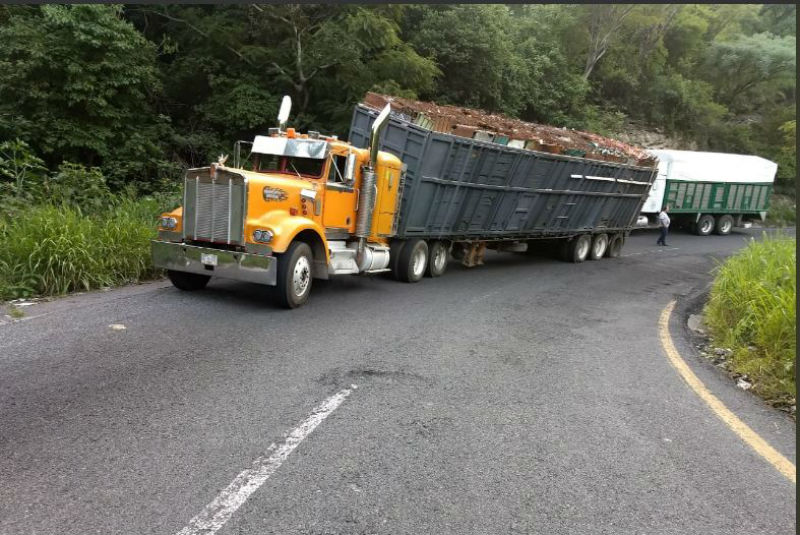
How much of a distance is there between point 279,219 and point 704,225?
1063 inches

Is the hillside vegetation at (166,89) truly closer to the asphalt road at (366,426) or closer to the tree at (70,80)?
the tree at (70,80)

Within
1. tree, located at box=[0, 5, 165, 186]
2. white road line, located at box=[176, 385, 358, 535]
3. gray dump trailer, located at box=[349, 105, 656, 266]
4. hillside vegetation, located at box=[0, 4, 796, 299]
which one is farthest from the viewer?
tree, located at box=[0, 5, 165, 186]

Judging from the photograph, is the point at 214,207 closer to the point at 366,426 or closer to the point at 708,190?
the point at 366,426

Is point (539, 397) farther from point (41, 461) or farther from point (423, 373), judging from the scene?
point (41, 461)

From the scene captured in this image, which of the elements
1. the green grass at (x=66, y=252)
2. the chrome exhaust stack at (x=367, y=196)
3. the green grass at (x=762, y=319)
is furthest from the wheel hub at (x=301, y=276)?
the green grass at (x=762, y=319)

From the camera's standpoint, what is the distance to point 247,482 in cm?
343

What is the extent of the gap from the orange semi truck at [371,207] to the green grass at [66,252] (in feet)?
3.50

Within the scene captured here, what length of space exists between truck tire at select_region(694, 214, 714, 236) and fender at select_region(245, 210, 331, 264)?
85.3 feet

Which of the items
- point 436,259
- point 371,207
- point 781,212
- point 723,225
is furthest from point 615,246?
point 781,212

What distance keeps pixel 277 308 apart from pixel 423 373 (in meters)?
3.04

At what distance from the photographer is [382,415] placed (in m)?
4.56

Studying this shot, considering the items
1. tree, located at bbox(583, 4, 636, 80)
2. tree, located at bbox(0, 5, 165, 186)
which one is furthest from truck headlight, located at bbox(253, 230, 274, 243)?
tree, located at bbox(583, 4, 636, 80)

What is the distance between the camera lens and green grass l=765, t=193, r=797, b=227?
37781 mm

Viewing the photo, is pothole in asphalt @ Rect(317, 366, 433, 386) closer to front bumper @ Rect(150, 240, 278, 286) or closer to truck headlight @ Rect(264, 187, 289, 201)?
front bumper @ Rect(150, 240, 278, 286)
